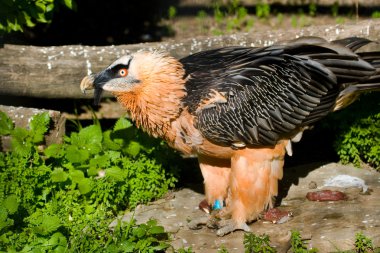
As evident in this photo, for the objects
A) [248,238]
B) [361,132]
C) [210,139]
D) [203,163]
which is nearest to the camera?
[248,238]

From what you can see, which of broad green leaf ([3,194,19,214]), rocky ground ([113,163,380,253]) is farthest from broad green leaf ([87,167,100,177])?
broad green leaf ([3,194,19,214])

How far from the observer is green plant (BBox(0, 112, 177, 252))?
584 cm

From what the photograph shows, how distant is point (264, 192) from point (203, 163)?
0.63 metres

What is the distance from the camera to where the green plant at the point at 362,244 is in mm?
5735

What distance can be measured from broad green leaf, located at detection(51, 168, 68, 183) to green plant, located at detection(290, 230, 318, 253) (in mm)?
1913

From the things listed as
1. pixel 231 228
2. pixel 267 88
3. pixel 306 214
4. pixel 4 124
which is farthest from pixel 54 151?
pixel 306 214

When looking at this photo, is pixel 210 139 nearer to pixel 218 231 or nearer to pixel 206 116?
pixel 206 116

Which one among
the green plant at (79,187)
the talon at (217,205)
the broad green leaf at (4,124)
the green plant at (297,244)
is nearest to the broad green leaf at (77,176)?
the green plant at (79,187)

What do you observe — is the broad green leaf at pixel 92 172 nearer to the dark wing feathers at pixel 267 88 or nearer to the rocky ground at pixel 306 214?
the rocky ground at pixel 306 214

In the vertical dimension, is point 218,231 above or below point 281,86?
below

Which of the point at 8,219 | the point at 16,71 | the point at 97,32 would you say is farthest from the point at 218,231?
the point at 97,32

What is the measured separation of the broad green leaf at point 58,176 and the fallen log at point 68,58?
102 centimetres

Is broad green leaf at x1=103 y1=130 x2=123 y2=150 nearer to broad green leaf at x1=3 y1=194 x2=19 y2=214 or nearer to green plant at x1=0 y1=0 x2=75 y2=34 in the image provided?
broad green leaf at x1=3 y1=194 x2=19 y2=214

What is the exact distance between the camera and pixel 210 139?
20.1ft
